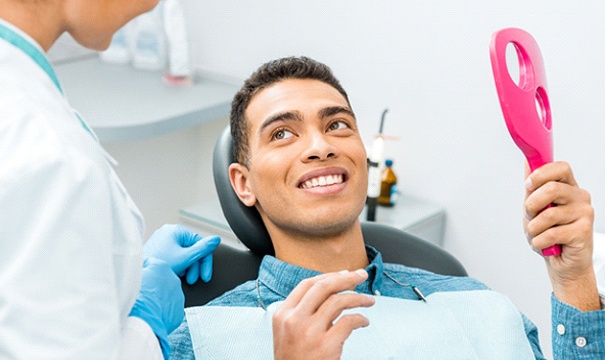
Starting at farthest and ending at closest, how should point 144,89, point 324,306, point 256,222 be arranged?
point 144,89 → point 256,222 → point 324,306

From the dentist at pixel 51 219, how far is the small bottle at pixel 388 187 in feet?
5.58

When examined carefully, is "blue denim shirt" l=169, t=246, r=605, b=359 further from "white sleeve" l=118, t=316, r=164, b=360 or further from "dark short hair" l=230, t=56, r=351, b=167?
"white sleeve" l=118, t=316, r=164, b=360

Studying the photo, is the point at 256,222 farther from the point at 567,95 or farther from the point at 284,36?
the point at 284,36

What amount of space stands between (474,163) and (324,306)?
4.76ft

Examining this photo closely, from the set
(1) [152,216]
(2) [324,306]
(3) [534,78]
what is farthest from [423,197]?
(2) [324,306]

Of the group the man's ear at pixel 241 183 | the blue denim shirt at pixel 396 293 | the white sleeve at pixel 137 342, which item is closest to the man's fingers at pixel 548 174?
the blue denim shirt at pixel 396 293

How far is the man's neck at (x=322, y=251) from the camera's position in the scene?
1.67 metres

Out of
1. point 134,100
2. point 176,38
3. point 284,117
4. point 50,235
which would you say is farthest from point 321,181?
point 176,38

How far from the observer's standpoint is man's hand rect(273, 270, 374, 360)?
1.21 metres

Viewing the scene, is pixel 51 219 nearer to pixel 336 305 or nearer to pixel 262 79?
pixel 336 305

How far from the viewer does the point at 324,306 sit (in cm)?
122

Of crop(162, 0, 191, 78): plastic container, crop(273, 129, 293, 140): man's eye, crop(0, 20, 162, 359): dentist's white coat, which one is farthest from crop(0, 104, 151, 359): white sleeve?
crop(162, 0, 191, 78): plastic container

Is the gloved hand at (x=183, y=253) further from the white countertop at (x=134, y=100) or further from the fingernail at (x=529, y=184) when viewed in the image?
the white countertop at (x=134, y=100)

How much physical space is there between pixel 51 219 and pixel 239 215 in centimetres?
88
